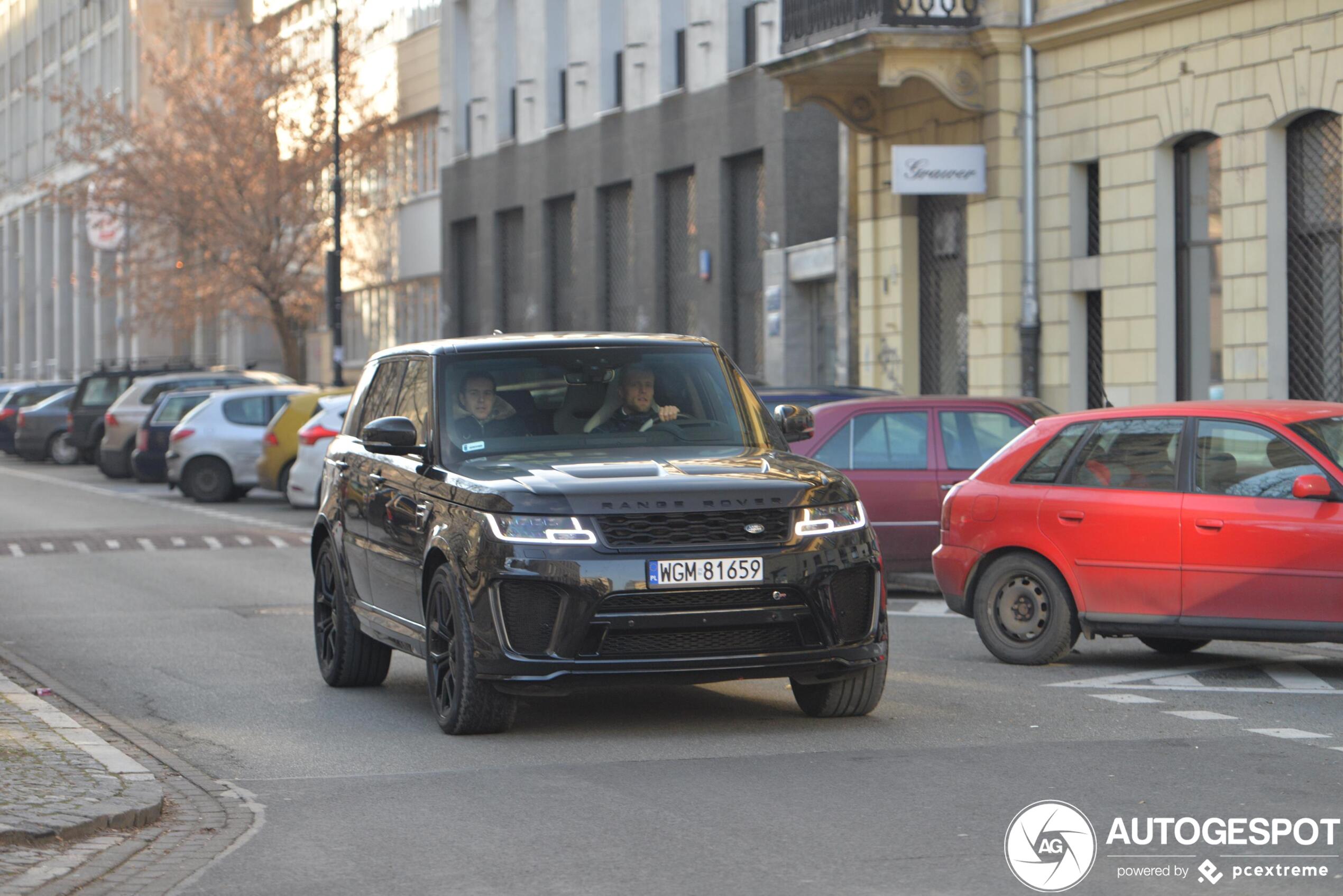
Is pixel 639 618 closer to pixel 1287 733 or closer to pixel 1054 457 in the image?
pixel 1287 733

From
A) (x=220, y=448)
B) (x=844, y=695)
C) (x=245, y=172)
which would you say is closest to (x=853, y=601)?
(x=844, y=695)

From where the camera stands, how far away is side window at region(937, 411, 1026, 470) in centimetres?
1602

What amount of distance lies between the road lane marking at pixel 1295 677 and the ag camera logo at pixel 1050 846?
3824mm

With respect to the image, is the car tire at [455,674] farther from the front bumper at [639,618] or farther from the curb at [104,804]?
the curb at [104,804]

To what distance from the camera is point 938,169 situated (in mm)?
25672

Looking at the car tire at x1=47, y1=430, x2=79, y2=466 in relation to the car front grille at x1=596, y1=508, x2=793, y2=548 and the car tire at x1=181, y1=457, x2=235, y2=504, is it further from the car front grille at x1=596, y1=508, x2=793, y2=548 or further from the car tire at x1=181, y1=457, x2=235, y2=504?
the car front grille at x1=596, y1=508, x2=793, y2=548

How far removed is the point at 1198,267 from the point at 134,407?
19.2 metres

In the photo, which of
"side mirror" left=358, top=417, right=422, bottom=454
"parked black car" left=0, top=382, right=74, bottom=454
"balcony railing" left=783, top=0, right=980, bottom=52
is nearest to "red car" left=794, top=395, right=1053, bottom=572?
"side mirror" left=358, top=417, right=422, bottom=454

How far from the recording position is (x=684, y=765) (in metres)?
8.52

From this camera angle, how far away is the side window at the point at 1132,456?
1142 centimetres

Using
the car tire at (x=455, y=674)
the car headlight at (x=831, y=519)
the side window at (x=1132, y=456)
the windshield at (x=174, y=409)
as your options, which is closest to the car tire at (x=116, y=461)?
the windshield at (x=174, y=409)

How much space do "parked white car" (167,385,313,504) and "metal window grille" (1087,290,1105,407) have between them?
10848 millimetres

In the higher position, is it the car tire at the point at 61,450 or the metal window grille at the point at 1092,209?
the metal window grille at the point at 1092,209

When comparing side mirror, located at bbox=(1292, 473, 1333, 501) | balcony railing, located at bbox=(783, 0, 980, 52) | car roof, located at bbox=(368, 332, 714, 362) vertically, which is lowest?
side mirror, located at bbox=(1292, 473, 1333, 501)
